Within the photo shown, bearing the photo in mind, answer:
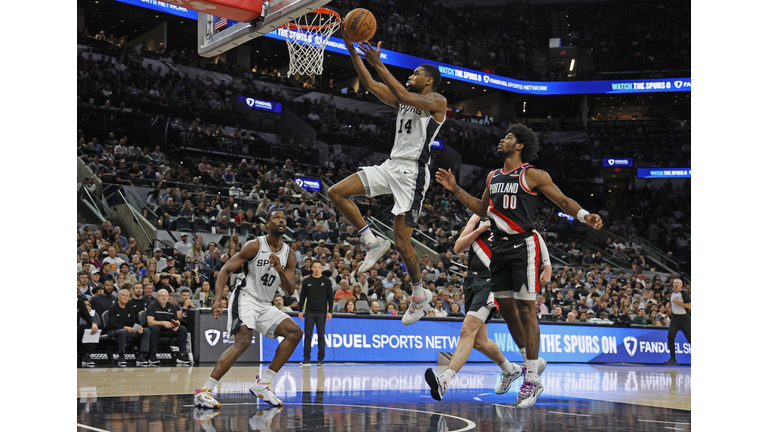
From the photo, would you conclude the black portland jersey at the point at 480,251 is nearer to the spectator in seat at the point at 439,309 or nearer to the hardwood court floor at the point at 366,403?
the hardwood court floor at the point at 366,403

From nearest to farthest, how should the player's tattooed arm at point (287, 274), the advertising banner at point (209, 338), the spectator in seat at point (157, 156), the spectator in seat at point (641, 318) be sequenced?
the player's tattooed arm at point (287, 274)
the advertising banner at point (209, 338)
the spectator in seat at point (641, 318)
the spectator in seat at point (157, 156)

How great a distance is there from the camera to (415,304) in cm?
645

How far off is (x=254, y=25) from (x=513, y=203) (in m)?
3.19

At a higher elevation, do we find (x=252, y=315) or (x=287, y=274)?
(x=287, y=274)

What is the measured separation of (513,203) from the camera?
6457 millimetres

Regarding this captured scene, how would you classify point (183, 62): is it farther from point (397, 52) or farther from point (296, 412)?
point (296, 412)

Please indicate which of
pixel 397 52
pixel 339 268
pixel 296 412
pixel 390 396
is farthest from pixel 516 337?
pixel 397 52

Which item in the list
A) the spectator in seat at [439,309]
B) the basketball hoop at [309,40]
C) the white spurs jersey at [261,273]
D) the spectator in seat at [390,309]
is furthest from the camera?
the spectator in seat at [439,309]

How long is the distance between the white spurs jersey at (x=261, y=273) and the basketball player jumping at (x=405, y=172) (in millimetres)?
1392

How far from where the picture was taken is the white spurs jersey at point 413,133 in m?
6.14

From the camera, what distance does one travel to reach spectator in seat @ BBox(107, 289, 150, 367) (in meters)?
11.6

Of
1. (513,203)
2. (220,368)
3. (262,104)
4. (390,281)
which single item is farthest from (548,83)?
(220,368)

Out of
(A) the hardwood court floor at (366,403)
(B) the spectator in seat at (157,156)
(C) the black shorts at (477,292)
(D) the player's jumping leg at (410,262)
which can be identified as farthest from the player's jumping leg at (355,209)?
(B) the spectator in seat at (157,156)

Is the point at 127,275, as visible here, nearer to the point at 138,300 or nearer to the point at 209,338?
the point at 138,300
